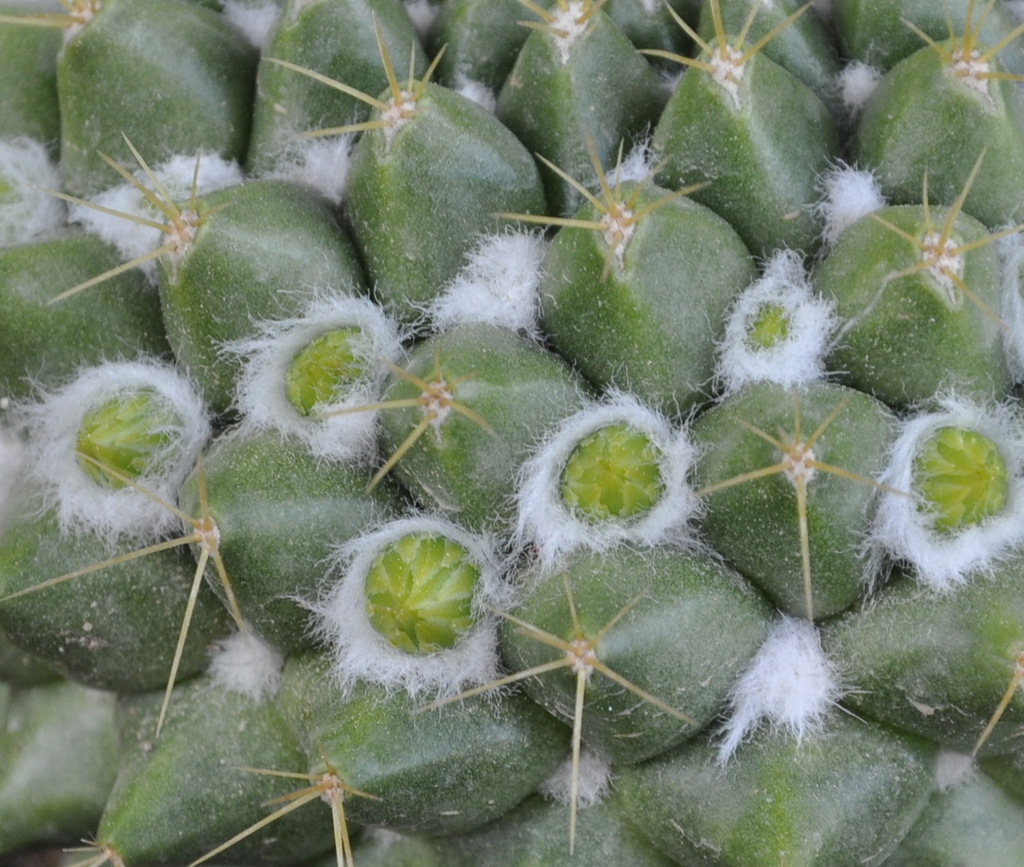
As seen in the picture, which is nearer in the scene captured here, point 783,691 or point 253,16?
point 783,691

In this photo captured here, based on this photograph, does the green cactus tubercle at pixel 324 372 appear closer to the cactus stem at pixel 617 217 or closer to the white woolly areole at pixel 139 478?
the white woolly areole at pixel 139 478

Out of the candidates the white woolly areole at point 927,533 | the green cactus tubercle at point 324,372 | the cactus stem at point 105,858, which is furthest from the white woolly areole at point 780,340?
the cactus stem at point 105,858

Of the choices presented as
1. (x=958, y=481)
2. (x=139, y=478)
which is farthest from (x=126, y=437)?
(x=958, y=481)

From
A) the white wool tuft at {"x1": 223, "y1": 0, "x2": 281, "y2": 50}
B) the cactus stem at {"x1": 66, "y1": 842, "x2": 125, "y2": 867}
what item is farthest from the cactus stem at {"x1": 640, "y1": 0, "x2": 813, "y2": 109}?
the cactus stem at {"x1": 66, "y1": 842, "x2": 125, "y2": 867}

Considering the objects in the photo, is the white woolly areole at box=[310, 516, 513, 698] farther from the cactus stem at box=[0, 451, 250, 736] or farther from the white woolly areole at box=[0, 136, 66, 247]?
the white woolly areole at box=[0, 136, 66, 247]

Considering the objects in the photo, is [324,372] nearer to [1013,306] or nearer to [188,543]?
[188,543]

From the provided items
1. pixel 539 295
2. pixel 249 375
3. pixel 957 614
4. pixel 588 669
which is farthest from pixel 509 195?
pixel 957 614

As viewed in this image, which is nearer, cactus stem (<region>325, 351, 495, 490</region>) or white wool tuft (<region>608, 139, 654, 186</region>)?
cactus stem (<region>325, 351, 495, 490</region>)
